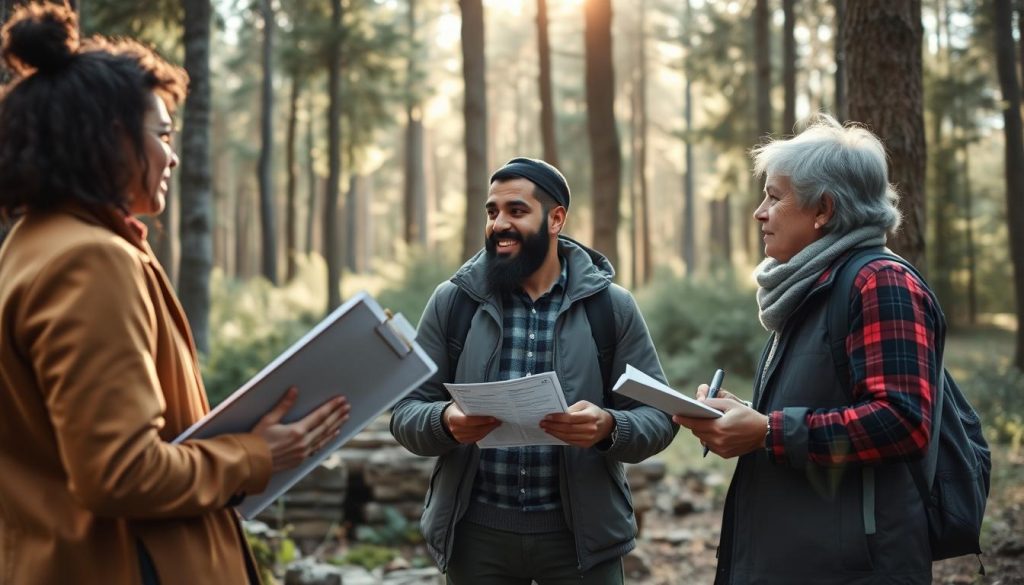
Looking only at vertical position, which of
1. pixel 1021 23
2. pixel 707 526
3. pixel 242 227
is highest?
pixel 1021 23

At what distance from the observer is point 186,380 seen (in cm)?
244

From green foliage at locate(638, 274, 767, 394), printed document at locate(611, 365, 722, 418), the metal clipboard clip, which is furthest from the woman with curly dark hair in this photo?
green foliage at locate(638, 274, 767, 394)

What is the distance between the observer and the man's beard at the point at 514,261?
394 cm

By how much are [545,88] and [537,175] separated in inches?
531

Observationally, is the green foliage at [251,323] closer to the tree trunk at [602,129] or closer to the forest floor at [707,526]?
the tree trunk at [602,129]

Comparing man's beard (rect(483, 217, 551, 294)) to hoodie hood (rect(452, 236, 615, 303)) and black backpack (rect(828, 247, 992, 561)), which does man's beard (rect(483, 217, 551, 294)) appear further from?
black backpack (rect(828, 247, 992, 561))

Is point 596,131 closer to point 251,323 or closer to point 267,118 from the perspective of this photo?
point 251,323

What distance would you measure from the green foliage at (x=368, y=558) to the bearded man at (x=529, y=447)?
4002 mm

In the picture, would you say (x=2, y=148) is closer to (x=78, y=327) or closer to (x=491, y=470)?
(x=78, y=327)

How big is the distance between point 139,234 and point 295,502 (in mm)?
6392

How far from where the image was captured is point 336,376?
8.44ft

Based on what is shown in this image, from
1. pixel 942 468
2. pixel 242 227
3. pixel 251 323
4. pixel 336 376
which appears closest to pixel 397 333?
pixel 336 376

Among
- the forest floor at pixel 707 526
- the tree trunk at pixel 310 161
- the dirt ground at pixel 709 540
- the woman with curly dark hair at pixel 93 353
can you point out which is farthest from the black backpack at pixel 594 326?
the tree trunk at pixel 310 161

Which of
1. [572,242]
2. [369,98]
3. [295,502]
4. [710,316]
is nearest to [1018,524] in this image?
[572,242]
